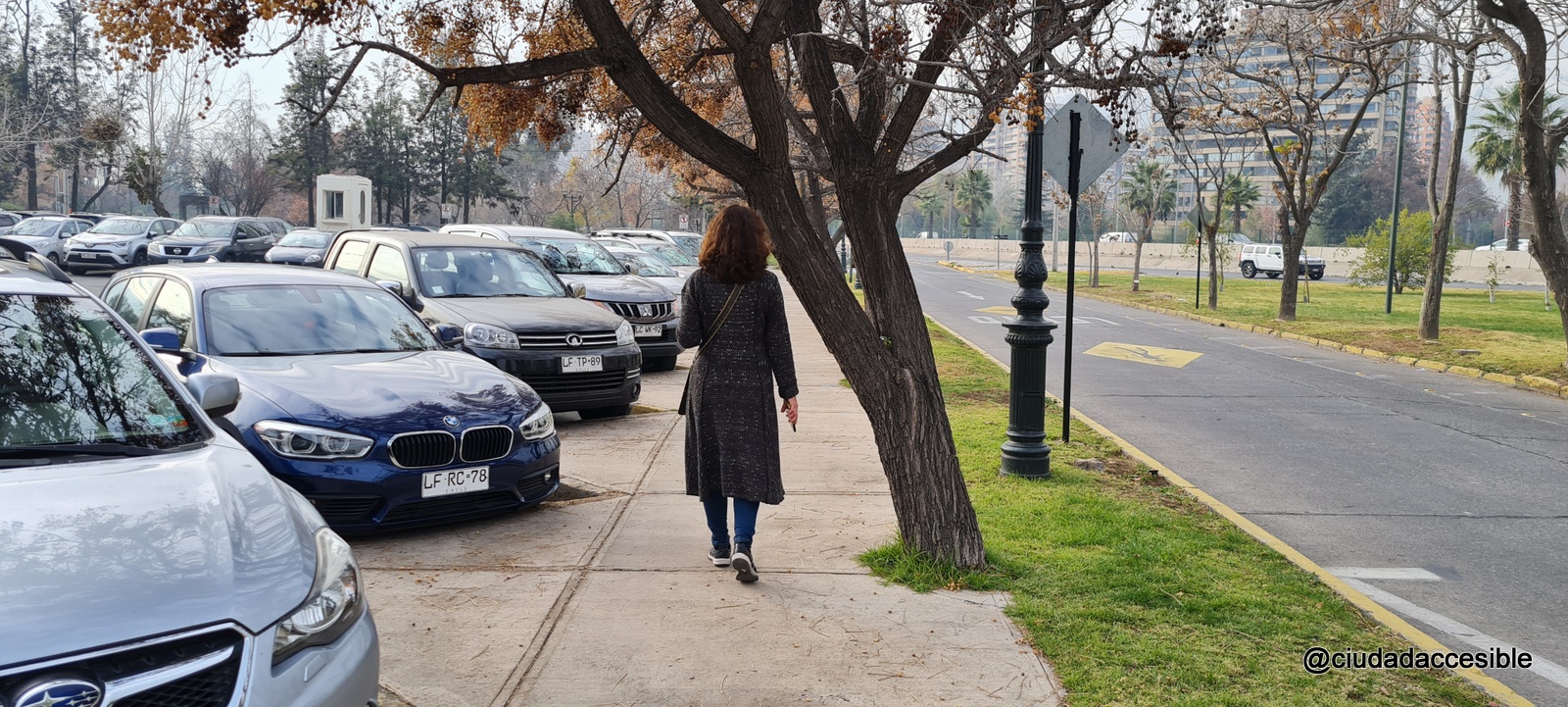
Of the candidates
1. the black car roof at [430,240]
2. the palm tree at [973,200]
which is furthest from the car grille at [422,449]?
the palm tree at [973,200]

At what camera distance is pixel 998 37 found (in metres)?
5.82

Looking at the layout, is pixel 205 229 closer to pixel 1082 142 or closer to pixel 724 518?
pixel 1082 142

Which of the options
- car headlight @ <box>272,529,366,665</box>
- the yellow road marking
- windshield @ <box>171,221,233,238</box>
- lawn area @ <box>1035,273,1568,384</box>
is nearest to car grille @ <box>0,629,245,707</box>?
car headlight @ <box>272,529,366,665</box>

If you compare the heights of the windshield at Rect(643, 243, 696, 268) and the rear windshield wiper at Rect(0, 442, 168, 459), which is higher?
the windshield at Rect(643, 243, 696, 268)

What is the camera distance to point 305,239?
29.7m

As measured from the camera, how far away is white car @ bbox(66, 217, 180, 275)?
30922 mm

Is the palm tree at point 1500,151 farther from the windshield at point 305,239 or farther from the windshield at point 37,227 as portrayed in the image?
the windshield at point 37,227

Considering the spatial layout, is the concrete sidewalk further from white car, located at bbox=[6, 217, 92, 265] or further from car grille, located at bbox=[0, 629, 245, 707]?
white car, located at bbox=[6, 217, 92, 265]

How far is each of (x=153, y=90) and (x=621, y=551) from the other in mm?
50428

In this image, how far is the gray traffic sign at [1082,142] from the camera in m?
8.55

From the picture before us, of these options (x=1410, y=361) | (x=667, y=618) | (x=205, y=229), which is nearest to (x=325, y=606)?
(x=667, y=618)

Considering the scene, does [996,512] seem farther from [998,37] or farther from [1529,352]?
[1529,352]

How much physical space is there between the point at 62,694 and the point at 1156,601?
167 inches

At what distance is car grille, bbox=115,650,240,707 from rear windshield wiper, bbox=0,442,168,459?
120cm
